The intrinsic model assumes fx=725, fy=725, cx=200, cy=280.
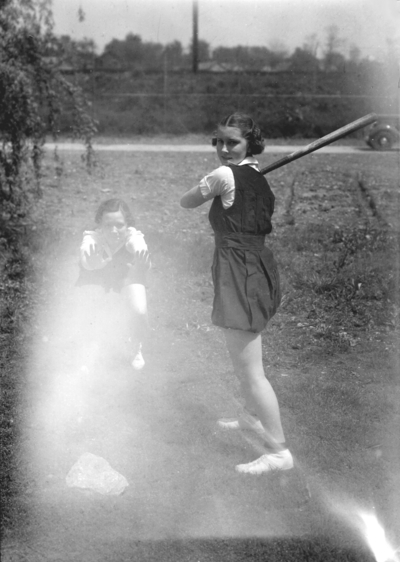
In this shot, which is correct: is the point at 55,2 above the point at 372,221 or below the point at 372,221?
above

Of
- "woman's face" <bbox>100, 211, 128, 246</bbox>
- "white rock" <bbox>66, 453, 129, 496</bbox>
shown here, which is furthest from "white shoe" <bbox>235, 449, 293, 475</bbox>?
"woman's face" <bbox>100, 211, 128, 246</bbox>

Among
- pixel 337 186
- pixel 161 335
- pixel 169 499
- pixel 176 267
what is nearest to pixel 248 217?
pixel 169 499

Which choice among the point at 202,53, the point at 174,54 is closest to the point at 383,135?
the point at 202,53

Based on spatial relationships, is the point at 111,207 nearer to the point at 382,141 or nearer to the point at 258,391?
the point at 258,391

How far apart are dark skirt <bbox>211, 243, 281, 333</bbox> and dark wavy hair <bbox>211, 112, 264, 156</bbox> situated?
1.49 ft

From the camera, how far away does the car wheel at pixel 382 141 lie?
A: 12.9 metres

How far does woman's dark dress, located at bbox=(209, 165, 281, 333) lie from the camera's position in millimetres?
3078

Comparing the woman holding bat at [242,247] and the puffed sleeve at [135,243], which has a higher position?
the woman holding bat at [242,247]

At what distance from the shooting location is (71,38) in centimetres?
751

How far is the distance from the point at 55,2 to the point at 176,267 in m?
2.57

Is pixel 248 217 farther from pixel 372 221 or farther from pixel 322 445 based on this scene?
pixel 372 221

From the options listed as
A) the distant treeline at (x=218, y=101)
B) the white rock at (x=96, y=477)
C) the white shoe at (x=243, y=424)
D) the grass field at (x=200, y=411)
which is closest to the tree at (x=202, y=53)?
the distant treeline at (x=218, y=101)

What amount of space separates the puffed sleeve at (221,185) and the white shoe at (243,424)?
126cm

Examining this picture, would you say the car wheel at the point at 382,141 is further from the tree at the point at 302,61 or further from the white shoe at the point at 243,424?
the white shoe at the point at 243,424
